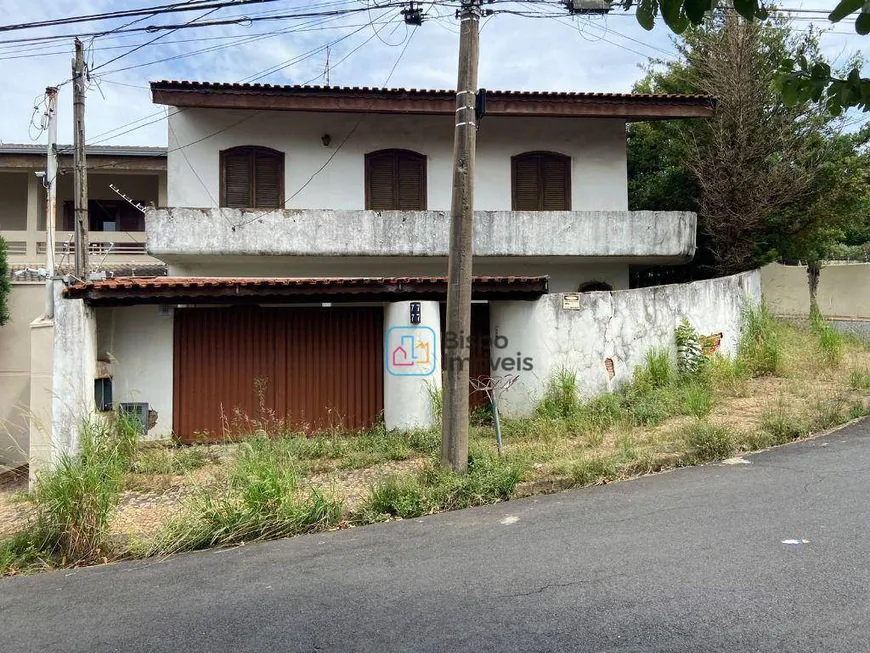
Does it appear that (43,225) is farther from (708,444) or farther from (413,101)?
(708,444)

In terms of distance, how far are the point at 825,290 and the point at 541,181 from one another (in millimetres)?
10018

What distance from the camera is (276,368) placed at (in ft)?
31.0

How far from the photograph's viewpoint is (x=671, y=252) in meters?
13.1

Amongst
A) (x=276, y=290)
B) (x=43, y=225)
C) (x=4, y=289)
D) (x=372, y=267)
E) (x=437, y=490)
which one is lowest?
(x=437, y=490)

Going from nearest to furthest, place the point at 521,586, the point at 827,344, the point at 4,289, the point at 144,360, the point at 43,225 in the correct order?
the point at 521,586 → the point at 144,360 → the point at 4,289 → the point at 827,344 → the point at 43,225

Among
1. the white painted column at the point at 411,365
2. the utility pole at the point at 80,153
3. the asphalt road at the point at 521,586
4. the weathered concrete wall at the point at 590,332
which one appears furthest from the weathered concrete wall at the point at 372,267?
the asphalt road at the point at 521,586

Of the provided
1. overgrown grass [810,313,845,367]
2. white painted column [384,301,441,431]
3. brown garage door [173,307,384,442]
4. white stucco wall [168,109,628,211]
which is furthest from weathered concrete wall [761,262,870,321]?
brown garage door [173,307,384,442]

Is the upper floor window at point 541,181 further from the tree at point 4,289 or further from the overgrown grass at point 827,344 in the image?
the tree at point 4,289

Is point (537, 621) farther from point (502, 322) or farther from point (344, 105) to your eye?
point (344, 105)

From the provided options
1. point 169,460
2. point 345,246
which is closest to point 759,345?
point 345,246

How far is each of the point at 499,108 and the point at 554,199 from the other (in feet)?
7.85

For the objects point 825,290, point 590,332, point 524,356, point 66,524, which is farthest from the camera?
point 825,290

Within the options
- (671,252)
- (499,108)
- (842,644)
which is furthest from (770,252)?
(842,644)

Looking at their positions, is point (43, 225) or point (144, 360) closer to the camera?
point (144, 360)
